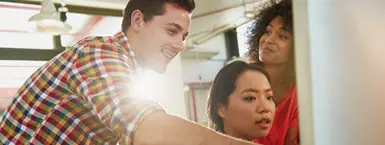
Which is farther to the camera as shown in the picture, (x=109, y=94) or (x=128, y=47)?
(x=128, y=47)

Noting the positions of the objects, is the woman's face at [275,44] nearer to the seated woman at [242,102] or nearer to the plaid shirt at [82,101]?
the seated woman at [242,102]

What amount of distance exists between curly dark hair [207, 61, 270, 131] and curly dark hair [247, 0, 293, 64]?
0.08 ft

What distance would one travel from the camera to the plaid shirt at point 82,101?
0.55 m

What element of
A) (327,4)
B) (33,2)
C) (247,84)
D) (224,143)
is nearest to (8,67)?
(33,2)

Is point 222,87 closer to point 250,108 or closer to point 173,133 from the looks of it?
point 250,108

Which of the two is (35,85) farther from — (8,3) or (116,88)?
(8,3)

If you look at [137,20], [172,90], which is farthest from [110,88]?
[172,90]

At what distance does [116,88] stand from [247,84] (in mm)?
233

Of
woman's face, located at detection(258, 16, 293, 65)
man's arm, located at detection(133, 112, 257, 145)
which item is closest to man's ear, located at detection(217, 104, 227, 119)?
woman's face, located at detection(258, 16, 293, 65)

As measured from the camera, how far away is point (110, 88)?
557 millimetres

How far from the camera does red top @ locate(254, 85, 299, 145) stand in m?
0.61

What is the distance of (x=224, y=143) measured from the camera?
49 cm

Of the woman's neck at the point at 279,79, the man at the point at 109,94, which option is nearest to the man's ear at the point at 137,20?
the man at the point at 109,94

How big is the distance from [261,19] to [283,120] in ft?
0.56
